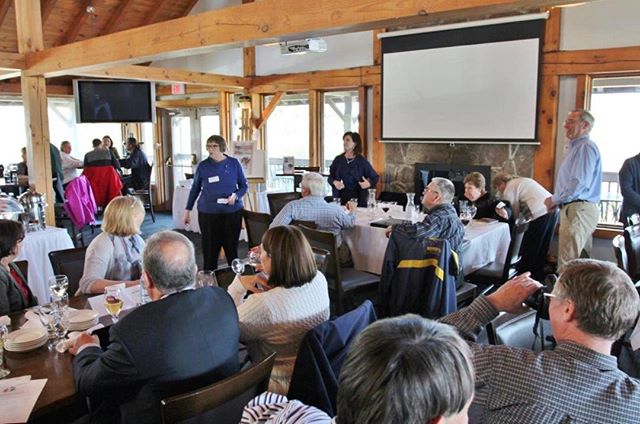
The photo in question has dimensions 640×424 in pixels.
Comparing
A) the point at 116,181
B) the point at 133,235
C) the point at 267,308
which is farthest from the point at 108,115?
the point at 267,308

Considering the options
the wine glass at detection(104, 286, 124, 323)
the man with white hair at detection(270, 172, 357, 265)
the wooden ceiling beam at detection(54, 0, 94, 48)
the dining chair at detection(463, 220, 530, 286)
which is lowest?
the dining chair at detection(463, 220, 530, 286)

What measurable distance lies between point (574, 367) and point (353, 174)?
466 centimetres

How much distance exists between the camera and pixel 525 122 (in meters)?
5.89

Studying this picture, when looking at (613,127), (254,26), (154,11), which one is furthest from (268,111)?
(254,26)

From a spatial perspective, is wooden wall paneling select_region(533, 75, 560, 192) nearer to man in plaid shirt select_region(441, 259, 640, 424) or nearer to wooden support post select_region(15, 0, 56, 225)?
man in plaid shirt select_region(441, 259, 640, 424)

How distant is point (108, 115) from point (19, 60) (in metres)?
3.46

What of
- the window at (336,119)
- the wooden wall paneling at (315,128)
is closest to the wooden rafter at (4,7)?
the wooden wall paneling at (315,128)

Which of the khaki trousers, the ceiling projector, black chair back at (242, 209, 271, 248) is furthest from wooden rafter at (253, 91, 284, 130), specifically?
the khaki trousers

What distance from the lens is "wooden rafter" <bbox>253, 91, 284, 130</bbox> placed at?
8.49 meters

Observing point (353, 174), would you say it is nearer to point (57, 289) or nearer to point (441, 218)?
point (441, 218)

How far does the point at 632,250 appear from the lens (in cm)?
342

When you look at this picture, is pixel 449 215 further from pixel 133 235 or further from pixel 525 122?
pixel 525 122

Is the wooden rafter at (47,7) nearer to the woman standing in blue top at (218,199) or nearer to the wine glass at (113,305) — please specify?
the woman standing in blue top at (218,199)

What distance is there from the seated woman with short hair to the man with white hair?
1809 millimetres
